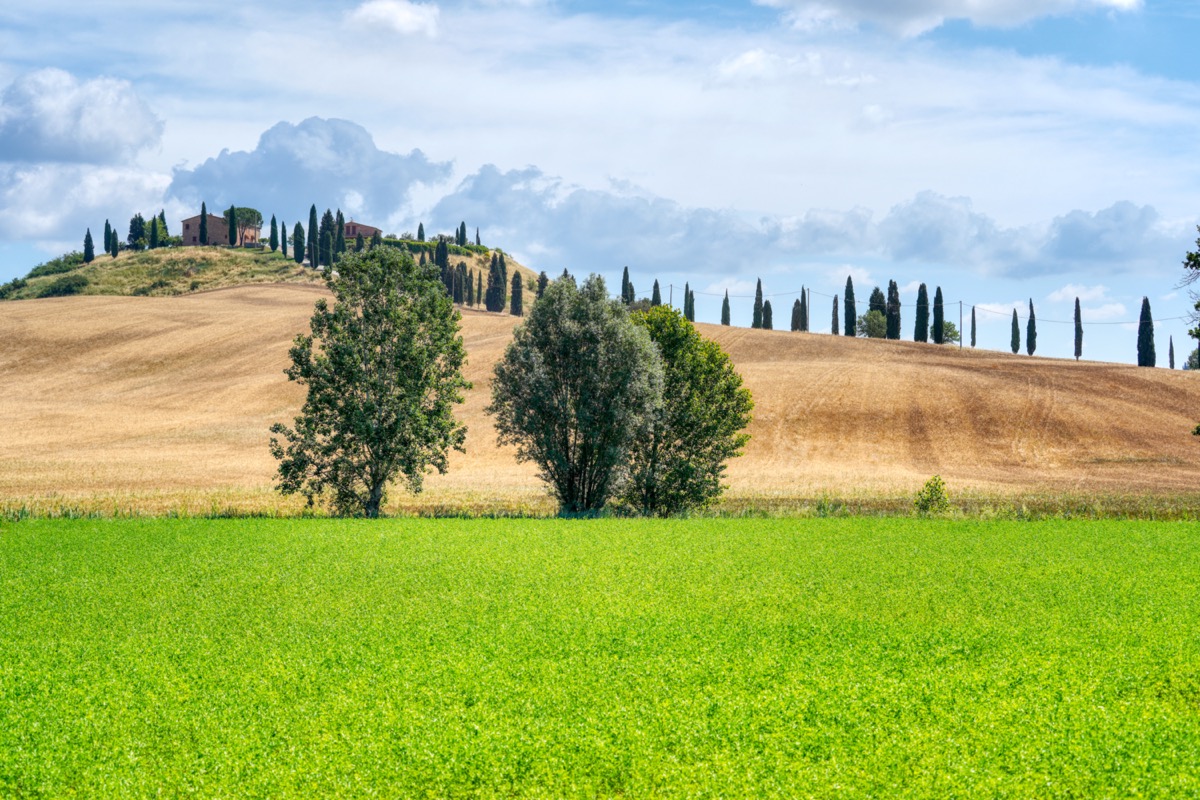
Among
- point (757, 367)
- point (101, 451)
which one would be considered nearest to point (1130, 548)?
point (101, 451)

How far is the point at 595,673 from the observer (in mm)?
18688

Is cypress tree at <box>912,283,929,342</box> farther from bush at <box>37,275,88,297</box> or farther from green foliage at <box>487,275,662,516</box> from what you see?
bush at <box>37,275,88,297</box>

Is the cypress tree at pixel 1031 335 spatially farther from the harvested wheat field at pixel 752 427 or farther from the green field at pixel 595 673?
the green field at pixel 595 673

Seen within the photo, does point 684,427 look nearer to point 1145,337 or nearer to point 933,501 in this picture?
point 933,501

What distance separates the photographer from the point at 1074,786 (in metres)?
13.8

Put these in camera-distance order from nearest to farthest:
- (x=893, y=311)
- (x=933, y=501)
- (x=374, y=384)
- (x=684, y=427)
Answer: (x=374, y=384)
(x=933, y=501)
(x=684, y=427)
(x=893, y=311)

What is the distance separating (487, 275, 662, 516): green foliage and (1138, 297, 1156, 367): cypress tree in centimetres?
10863

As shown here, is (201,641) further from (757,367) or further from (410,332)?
(757,367)

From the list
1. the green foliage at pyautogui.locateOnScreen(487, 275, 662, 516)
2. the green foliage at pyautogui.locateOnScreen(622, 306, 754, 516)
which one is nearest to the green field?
the green foliage at pyautogui.locateOnScreen(487, 275, 662, 516)

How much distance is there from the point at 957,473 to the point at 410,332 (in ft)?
167

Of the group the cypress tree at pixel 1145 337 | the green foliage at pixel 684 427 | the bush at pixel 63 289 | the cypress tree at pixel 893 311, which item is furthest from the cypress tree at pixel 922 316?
the bush at pixel 63 289

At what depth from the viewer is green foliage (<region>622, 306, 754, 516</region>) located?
179 ft

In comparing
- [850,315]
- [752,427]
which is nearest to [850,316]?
[850,315]

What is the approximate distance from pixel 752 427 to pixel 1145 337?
71.8 m
